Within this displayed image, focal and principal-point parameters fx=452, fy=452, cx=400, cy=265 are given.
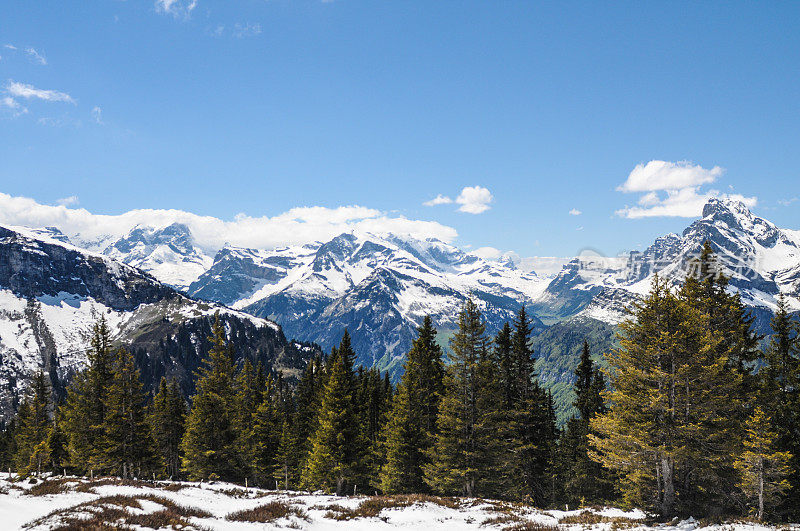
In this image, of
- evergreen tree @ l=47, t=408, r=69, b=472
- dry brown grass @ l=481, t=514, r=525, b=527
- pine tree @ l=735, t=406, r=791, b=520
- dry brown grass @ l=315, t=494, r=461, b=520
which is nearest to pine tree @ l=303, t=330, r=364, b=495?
dry brown grass @ l=315, t=494, r=461, b=520

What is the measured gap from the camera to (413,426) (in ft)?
133

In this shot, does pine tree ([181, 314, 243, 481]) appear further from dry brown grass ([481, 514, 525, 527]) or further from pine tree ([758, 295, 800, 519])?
pine tree ([758, 295, 800, 519])

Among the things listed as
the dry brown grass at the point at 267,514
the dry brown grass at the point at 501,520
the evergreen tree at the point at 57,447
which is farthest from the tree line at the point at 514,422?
the dry brown grass at the point at 267,514

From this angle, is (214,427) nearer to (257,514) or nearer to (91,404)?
(91,404)

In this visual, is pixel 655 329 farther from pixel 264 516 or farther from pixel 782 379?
pixel 264 516

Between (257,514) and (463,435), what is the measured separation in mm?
19262

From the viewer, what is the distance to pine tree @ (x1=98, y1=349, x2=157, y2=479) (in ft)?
151

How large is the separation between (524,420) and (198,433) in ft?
114

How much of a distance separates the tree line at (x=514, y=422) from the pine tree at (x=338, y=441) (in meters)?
0.14

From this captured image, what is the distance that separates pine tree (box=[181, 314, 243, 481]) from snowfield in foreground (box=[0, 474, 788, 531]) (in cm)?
1809

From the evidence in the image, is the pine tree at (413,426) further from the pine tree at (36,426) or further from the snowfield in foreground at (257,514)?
the pine tree at (36,426)

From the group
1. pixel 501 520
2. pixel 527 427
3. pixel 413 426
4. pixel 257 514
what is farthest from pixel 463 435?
pixel 257 514

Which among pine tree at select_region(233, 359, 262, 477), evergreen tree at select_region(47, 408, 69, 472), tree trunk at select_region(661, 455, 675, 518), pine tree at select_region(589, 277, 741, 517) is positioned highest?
pine tree at select_region(589, 277, 741, 517)

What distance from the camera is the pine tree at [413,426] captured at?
4009cm
